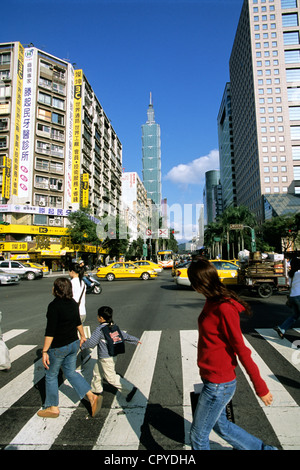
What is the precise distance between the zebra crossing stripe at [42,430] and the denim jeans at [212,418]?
153cm

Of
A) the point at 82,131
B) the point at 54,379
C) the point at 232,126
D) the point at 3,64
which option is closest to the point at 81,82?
the point at 82,131

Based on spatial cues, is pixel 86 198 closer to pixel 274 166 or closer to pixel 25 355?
pixel 25 355

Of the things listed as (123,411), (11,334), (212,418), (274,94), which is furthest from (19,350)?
(274,94)

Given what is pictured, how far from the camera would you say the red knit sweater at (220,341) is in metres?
2.08

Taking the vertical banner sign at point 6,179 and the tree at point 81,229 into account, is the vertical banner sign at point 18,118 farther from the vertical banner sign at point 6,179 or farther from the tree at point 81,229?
the tree at point 81,229

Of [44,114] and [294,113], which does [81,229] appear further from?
[294,113]

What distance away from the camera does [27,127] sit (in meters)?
38.1

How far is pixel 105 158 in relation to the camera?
59.6 m

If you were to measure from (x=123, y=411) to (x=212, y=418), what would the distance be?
5.16 feet

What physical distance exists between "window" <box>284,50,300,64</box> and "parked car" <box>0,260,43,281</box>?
95.4m

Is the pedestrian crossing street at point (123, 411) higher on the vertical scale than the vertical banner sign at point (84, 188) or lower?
lower

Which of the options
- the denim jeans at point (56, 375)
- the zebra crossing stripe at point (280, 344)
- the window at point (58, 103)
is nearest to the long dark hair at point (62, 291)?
the denim jeans at point (56, 375)
